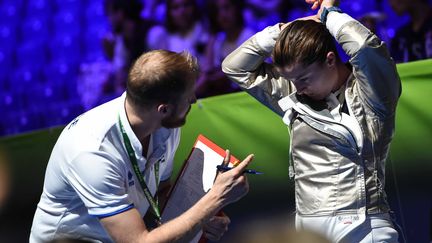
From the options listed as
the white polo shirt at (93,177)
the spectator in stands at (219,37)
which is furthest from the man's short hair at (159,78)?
the spectator in stands at (219,37)

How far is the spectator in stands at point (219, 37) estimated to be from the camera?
5.24 meters

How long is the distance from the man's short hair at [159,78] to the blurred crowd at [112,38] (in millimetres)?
1855

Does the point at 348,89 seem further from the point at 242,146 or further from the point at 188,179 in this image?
the point at 242,146

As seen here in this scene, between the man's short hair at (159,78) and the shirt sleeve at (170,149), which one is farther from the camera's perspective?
the shirt sleeve at (170,149)

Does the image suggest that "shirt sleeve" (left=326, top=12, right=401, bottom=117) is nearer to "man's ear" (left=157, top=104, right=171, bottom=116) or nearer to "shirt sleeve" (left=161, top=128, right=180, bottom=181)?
"man's ear" (left=157, top=104, right=171, bottom=116)

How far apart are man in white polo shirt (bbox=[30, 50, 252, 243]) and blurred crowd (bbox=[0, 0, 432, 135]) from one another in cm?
187

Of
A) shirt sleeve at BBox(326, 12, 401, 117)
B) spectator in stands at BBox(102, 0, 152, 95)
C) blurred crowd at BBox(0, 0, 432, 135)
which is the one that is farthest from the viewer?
spectator in stands at BBox(102, 0, 152, 95)

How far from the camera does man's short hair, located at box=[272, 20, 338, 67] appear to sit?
2779 millimetres

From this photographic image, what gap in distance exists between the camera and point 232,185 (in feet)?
9.41

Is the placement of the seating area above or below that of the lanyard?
below

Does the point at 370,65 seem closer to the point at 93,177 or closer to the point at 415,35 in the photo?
the point at 93,177

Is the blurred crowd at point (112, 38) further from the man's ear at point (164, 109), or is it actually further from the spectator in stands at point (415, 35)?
the man's ear at point (164, 109)

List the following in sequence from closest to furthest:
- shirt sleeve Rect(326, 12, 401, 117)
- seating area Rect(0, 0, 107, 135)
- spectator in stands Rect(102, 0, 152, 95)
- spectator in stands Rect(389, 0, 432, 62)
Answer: shirt sleeve Rect(326, 12, 401, 117) < spectator in stands Rect(389, 0, 432, 62) < spectator in stands Rect(102, 0, 152, 95) < seating area Rect(0, 0, 107, 135)

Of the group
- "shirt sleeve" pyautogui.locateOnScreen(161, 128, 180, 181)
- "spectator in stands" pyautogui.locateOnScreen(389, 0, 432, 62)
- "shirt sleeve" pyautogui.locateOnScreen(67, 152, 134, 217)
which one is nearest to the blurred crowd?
"spectator in stands" pyautogui.locateOnScreen(389, 0, 432, 62)
